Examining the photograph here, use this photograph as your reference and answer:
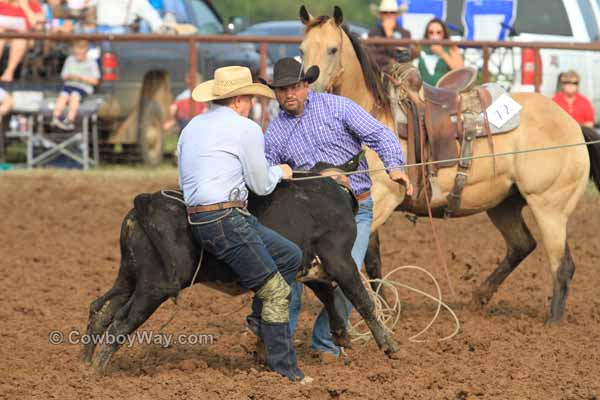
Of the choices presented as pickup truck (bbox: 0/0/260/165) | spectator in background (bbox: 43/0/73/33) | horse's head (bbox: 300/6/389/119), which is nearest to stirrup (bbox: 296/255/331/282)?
horse's head (bbox: 300/6/389/119)

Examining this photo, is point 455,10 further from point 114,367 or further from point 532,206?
point 114,367

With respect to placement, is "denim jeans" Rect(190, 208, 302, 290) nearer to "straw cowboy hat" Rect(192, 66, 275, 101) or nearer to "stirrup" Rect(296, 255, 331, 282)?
"stirrup" Rect(296, 255, 331, 282)

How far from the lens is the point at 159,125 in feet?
48.3

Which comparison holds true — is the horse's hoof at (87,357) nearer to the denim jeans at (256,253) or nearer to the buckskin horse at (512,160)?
the denim jeans at (256,253)

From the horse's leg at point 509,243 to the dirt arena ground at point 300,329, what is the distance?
166 millimetres

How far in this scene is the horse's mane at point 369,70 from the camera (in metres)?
7.79

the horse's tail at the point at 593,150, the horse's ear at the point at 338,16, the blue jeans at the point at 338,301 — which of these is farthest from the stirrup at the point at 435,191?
the horse's tail at the point at 593,150

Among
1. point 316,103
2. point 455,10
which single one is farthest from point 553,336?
point 455,10

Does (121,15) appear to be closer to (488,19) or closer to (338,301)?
(488,19)

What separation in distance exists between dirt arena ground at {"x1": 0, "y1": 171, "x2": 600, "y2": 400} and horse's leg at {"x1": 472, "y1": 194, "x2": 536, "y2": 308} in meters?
0.17

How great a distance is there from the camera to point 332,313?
6.52 metres

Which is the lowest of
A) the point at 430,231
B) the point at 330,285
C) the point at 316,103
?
the point at 430,231

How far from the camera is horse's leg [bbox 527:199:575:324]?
8.11 meters

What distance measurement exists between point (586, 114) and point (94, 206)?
18.9 ft
